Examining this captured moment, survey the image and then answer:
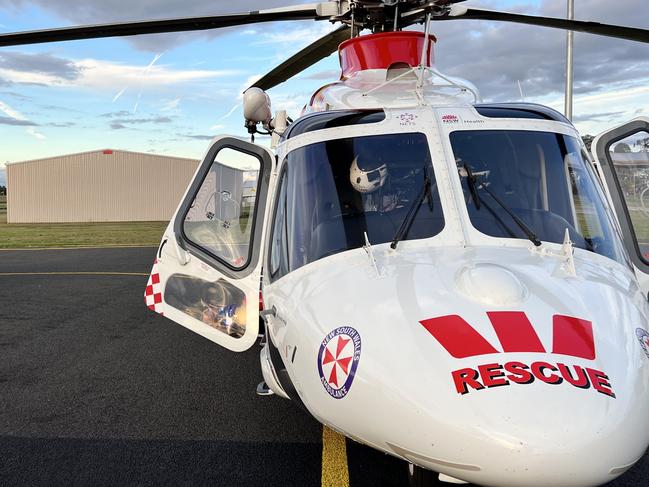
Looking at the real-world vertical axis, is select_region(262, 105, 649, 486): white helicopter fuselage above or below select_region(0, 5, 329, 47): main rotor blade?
below

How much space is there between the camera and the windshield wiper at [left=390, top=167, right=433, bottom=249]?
2878mm

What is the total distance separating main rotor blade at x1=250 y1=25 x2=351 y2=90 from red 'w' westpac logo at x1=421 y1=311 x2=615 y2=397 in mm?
4126

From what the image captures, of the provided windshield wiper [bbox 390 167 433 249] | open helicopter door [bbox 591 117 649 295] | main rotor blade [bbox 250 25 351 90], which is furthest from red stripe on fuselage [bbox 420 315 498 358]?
main rotor blade [bbox 250 25 351 90]

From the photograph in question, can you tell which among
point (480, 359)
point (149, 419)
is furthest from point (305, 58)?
point (480, 359)

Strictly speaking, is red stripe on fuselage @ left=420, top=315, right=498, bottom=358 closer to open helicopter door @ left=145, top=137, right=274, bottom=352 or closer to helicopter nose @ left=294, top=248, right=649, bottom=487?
helicopter nose @ left=294, top=248, right=649, bottom=487

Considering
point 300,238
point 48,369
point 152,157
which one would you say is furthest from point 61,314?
point 152,157

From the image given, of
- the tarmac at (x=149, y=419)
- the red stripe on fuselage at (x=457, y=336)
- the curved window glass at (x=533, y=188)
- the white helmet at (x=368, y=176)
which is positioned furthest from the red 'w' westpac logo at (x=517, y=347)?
the tarmac at (x=149, y=419)

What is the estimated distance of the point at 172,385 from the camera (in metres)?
4.79

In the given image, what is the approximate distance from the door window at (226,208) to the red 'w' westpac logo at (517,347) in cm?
198

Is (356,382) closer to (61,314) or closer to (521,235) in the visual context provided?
(521,235)

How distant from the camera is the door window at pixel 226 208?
152 inches

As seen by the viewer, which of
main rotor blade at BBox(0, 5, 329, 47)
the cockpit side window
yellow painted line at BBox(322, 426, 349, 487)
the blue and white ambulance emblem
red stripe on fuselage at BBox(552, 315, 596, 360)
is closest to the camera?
red stripe on fuselage at BBox(552, 315, 596, 360)

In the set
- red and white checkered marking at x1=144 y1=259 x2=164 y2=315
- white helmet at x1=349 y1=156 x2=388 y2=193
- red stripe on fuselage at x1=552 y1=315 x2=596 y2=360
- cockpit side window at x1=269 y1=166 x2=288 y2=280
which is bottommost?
red and white checkered marking at x1=144 y1=259 x2=164 y2=315

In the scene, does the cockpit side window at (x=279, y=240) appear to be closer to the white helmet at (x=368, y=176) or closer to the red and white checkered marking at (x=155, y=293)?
the white helmet at (x=368, y=176)
